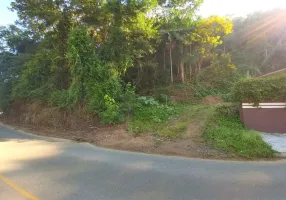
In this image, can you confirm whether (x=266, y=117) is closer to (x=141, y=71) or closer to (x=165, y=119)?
(x=165, y=119)

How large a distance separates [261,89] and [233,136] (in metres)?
2.88

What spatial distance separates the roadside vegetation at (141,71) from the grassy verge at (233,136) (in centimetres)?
4

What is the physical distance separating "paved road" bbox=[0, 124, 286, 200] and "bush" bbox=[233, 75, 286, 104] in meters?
4.36

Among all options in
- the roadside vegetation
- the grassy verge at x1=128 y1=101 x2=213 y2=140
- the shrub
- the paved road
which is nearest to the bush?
the roadside vegetation

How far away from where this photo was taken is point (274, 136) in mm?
11047

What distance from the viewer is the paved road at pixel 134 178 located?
541 centimetres

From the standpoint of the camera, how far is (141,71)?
64.7 feet

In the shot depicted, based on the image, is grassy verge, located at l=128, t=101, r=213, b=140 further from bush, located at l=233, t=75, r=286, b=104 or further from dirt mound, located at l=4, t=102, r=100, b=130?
dirt mound, located at l=4, t=102, r=100, b=130

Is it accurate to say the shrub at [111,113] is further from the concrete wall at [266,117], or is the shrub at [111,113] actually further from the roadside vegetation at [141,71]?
the concrete wall at [266,117]

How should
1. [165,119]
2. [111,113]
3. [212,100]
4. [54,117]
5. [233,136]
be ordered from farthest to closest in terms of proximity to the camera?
[212,100] → [54,117] → [165,119] → [111,113] → [233,136]

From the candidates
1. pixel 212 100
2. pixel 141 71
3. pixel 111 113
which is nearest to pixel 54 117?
pixel 111 113

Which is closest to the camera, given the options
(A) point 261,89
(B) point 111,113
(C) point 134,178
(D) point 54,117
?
(C) point 134,178

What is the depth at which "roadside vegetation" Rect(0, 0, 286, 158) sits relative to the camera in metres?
12.6

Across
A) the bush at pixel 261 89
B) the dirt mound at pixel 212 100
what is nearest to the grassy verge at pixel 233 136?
the bush at pixel 261 89
